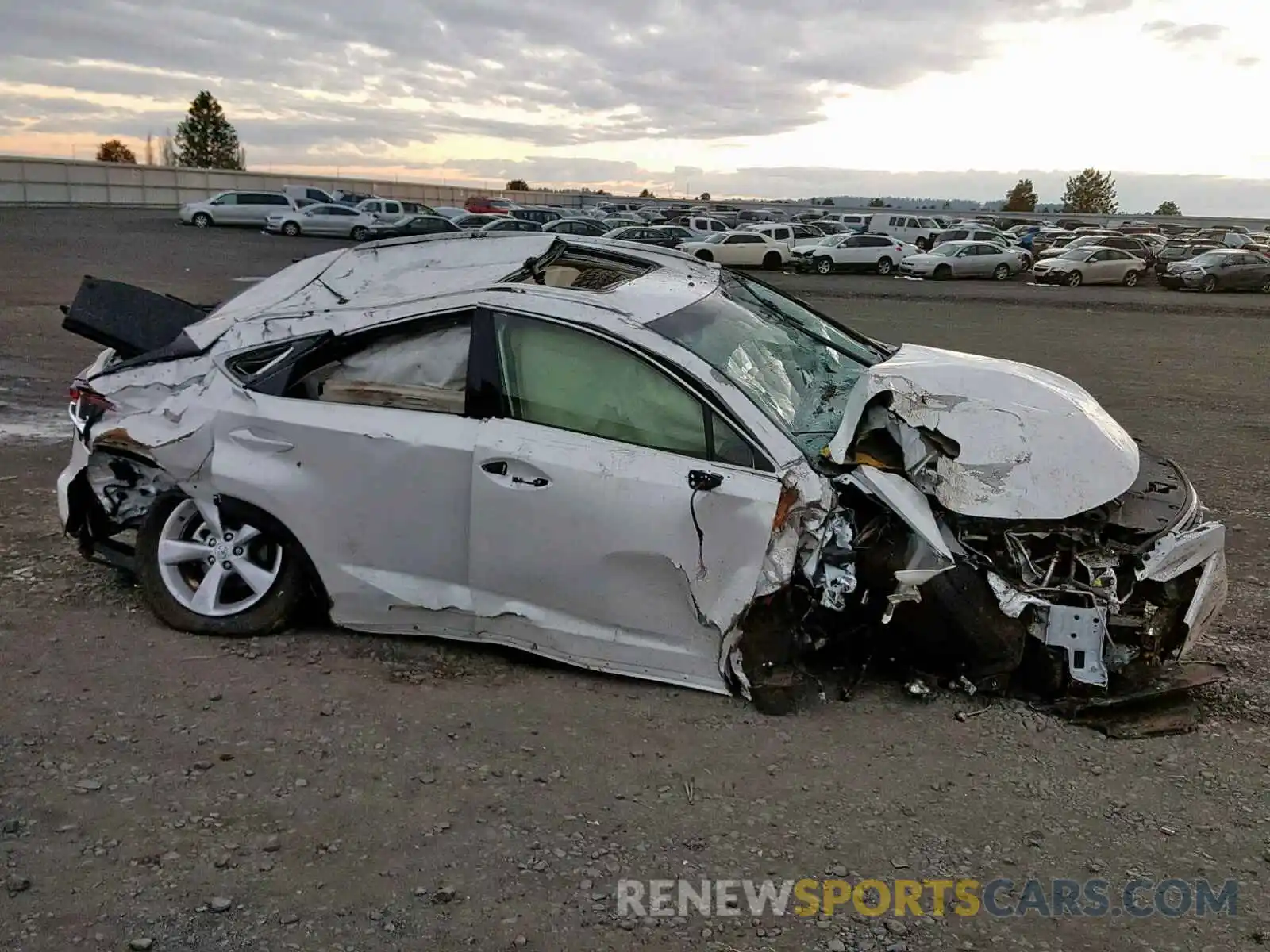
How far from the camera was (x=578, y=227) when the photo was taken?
32.5 metres

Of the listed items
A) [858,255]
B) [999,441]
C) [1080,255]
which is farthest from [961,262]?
[999,441]

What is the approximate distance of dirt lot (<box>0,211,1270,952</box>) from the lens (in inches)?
107

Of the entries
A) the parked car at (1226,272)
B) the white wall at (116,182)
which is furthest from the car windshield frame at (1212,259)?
the white wall at (116,182)

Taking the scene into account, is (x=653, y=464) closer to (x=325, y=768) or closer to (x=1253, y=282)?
(x=325, y=768)

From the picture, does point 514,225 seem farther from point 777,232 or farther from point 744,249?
point 777,232

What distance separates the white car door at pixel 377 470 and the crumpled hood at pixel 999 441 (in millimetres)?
1579

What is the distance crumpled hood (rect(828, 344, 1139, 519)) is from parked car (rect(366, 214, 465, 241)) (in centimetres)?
2918

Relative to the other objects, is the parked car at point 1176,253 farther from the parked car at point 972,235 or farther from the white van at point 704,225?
the white van at point 704,225

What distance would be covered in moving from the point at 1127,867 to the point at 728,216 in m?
46.1

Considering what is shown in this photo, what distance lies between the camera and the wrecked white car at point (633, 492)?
3.67 metres

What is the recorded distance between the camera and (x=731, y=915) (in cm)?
276

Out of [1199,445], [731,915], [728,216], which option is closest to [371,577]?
[731,915]

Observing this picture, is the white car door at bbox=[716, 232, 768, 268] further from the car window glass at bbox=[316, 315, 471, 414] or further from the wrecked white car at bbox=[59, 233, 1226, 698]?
the car window glass at bbox=[316, 315, 471, 414]

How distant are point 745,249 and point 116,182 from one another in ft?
131
